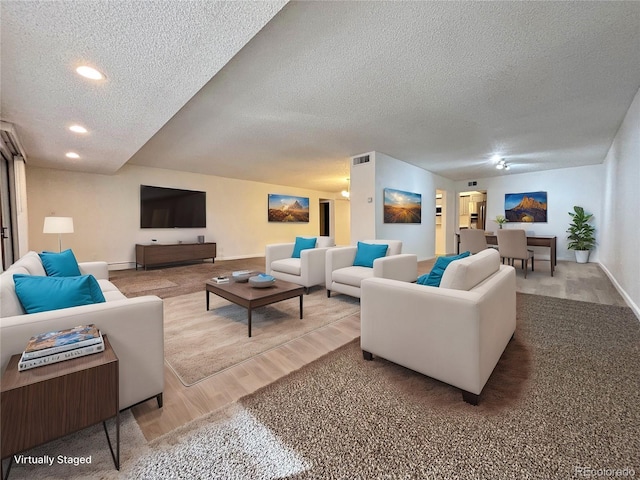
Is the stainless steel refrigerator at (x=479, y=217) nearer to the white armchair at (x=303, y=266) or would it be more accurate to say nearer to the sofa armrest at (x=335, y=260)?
the white armchair at (x=303, y=266)

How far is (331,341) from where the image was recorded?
2.19 meters

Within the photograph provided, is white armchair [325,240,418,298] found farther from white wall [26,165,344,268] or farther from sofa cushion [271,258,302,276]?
white wall [26,165,344,268]

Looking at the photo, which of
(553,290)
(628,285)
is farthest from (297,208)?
(628,285)

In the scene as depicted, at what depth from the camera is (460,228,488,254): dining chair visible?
5168 mm

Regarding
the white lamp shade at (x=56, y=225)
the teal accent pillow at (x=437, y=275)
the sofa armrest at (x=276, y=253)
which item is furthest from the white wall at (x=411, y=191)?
the white lamp shade at (x=56, y=225)

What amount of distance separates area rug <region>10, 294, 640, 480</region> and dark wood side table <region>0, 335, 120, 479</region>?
233 mm

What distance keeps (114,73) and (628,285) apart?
5657 mm

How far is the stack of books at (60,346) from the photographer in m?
0.98

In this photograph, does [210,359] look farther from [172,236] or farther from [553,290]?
[172,236]

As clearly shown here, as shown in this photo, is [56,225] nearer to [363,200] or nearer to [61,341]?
[61,341]

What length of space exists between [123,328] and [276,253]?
10.0 feet

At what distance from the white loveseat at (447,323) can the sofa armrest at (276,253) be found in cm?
264

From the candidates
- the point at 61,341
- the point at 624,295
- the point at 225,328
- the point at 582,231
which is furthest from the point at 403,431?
the point at 582,231

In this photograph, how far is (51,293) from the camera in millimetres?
1309
